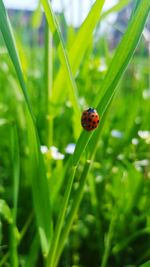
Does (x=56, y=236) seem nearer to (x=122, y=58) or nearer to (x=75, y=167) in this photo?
(x=75, y=167)

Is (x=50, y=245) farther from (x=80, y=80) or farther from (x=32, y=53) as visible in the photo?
(x=32, y=53)

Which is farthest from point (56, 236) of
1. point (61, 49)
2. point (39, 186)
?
point (61, 49)

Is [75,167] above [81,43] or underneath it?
underneath

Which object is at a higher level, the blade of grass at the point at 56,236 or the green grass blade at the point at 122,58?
the green grass blade at the point at 122,58

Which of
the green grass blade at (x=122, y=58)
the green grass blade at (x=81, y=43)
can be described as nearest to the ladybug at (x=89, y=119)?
the green grass blade at (x=122, y=58)

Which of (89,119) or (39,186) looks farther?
(39,186)

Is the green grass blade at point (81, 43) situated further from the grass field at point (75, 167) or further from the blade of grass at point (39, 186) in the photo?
the blade of grass at point (39, 186)

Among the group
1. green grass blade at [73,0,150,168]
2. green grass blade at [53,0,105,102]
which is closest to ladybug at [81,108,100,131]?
green grass blade at [73,0,150,168]

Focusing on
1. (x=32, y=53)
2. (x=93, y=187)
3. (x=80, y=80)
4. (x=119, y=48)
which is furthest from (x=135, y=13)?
(x=32, y=53)
